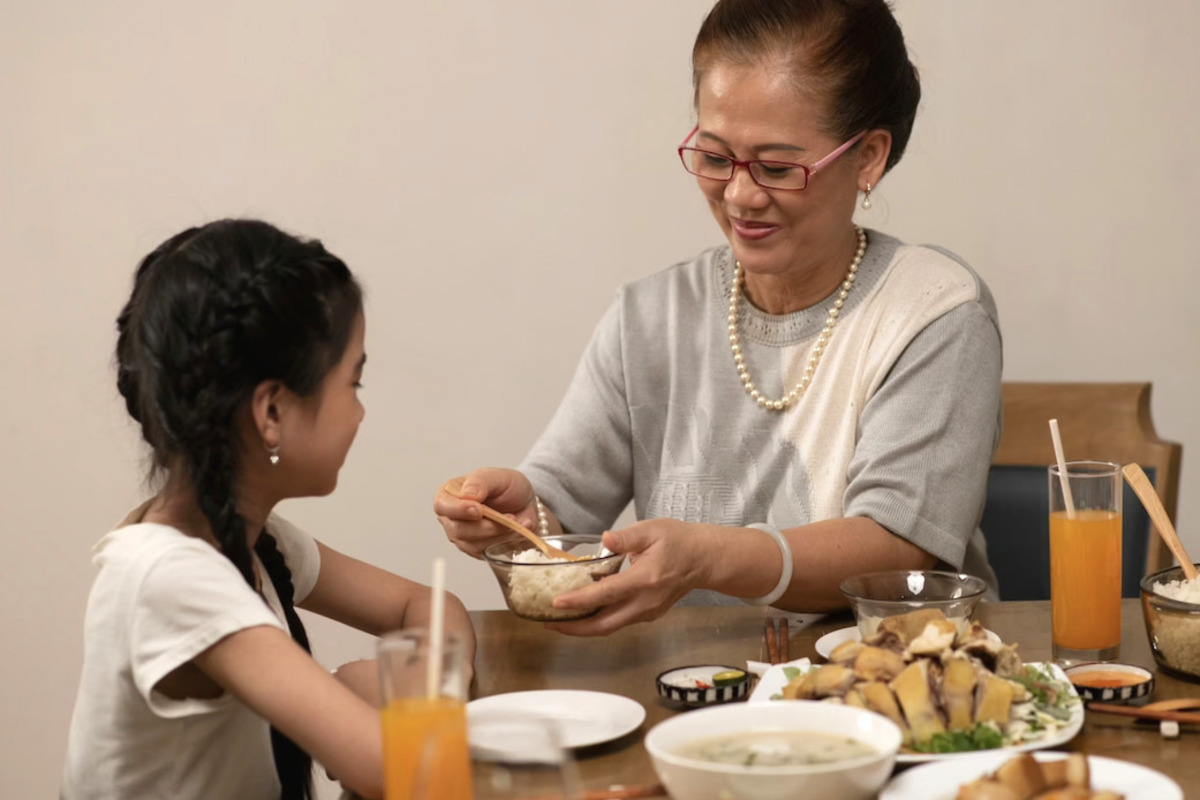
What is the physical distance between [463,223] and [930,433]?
1241 millimetres

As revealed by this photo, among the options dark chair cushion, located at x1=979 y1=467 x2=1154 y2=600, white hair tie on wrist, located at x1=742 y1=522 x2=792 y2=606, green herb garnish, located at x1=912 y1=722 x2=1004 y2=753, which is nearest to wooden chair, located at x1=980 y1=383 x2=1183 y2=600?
dark chair cushion, located at x1=979 y1=467 x2=1154 y2=600

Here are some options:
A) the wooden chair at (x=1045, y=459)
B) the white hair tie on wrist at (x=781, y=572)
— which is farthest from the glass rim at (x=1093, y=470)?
the wooden chair at (x=1045, y=459)

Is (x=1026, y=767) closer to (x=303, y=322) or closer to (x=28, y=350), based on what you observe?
(x=303, y=322)

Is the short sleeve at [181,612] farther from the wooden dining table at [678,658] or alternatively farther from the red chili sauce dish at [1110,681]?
the red chili sauce dish at [1110,681]

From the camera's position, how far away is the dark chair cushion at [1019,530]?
2.21 metres

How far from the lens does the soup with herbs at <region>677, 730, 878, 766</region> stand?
0.95 m

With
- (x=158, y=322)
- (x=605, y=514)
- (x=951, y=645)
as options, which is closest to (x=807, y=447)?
(x=605, y=514)

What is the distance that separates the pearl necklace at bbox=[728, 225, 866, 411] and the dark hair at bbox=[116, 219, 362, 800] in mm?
803

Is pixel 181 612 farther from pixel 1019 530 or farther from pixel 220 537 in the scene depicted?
pixel 1019 530

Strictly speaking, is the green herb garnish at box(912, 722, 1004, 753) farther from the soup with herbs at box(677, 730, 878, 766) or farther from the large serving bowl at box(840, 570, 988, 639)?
the large serving bowl at box(840, 570, 988, 639)

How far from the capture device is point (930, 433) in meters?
1.74

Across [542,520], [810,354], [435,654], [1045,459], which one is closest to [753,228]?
[810,354]

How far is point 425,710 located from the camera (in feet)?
2.92

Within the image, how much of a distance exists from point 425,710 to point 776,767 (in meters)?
0.25
